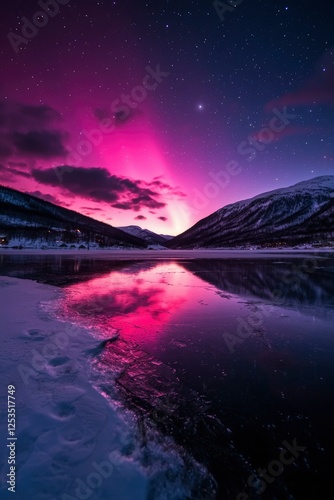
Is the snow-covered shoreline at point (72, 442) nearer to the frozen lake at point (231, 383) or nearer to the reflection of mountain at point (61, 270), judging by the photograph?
the frozen lake at point (231, 383)

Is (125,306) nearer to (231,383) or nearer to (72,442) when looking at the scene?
(231,383)

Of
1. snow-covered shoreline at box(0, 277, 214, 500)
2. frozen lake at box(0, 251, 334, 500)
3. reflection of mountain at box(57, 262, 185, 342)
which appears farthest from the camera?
reflection of mountain at box(57, 262, 185, 342)

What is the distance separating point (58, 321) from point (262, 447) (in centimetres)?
735

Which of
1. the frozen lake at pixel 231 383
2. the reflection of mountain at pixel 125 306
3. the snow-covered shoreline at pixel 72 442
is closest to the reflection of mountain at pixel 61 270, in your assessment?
the reflection of mountain at pixel 125 306

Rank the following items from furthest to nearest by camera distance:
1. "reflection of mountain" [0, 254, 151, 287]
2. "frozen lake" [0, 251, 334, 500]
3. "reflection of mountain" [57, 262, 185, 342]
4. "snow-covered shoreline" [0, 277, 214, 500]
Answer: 1. "reflection of mountain" [0, 254, 151, 287]
2. "reflection of mountain" [57, 262, 185, 342]
3. "frozen lake" [0, 251, 334, 500]
4. "snow-covered shoreline" [0, 277, 214, 500]

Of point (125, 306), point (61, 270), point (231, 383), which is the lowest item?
point (231, 383)

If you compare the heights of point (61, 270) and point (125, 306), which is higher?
point (61, 270)

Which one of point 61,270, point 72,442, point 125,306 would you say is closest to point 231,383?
point 72,442

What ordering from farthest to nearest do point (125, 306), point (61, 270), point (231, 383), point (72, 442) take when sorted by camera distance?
point (61, 270) < point (125, 306) < point (231, 383) < point (72, 442)

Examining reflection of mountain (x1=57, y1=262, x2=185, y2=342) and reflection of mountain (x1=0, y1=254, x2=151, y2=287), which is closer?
reflection of mountain (x1=57, y1=262, x2=185, y2=342)

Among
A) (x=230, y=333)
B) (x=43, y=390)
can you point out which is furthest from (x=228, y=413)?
(x=230, y=333)

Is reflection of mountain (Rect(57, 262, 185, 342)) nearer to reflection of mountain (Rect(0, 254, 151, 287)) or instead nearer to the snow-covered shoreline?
the snow-covered shoreline

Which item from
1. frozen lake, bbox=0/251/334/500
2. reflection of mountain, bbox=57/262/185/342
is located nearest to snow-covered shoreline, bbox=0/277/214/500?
frozen lake, bbox=0/251/334/500

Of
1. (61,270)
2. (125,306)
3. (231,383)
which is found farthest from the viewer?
(61,270)
